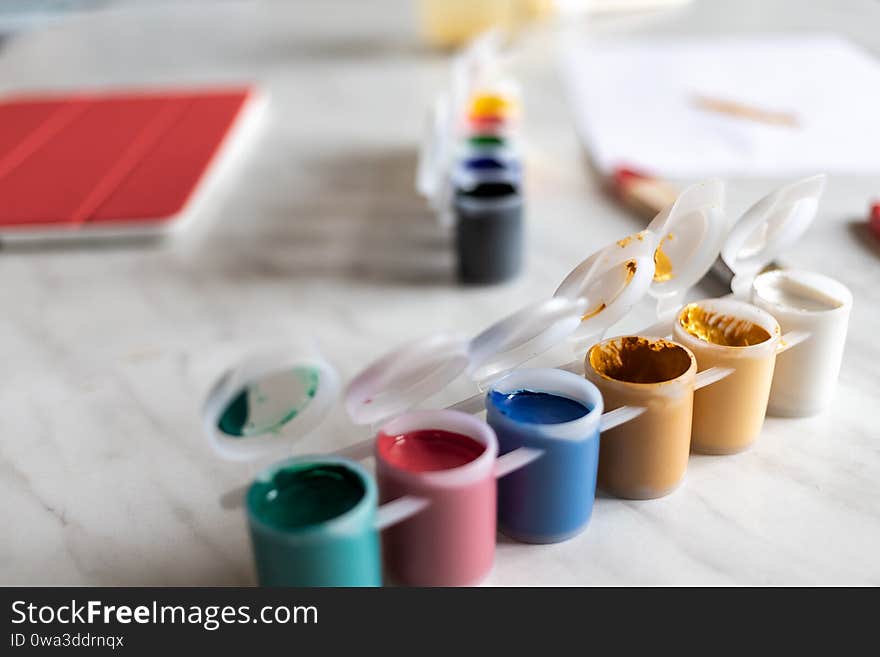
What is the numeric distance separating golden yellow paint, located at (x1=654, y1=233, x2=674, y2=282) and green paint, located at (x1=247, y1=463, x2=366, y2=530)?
254 mm

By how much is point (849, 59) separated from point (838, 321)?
87cm

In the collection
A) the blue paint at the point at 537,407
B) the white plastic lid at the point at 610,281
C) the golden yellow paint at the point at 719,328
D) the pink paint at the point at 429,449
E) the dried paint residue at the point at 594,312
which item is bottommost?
the pink paint at the point at 429,449

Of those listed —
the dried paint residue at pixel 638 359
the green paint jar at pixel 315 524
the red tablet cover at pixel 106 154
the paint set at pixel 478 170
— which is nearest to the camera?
the green paint jar at pixel 315 524

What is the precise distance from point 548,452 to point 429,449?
61 millimetres

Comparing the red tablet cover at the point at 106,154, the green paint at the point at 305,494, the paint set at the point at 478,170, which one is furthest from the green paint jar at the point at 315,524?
the red tablet cover at the point at 106,154

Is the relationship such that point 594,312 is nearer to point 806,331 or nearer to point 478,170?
point 806,331

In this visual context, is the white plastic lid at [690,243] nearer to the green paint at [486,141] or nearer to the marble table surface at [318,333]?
the marble table surface at [318,333]

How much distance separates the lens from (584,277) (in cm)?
50

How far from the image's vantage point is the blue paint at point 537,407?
1.60 feet

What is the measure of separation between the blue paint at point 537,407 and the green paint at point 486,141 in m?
0.47

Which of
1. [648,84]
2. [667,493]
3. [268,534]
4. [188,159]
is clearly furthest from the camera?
[648,84]

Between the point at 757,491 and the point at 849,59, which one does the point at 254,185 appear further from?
the point at 849,59

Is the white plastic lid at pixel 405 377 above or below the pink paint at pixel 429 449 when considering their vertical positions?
above

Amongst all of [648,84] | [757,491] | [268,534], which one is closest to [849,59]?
[648,84]
